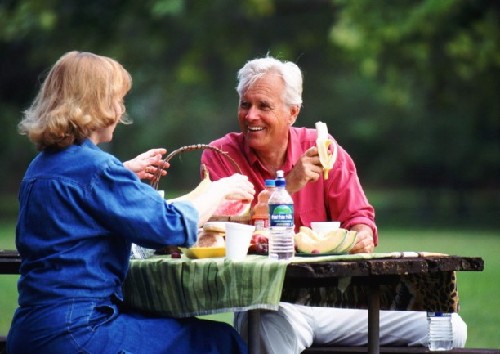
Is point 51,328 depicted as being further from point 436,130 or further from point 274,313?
point 436,130

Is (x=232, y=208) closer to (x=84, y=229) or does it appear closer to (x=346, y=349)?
(x=346, y=349)

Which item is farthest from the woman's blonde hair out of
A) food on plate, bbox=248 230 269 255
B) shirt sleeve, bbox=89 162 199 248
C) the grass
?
the grass

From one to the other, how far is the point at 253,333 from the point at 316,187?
→ 56.9 inches

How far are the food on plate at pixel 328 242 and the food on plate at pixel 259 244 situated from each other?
14 cm

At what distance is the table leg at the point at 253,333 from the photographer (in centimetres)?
429

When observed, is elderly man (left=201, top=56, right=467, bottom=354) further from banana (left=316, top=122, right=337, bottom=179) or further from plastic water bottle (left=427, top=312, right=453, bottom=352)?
plastic water bottle (left=427, top=312, right=453, bottom=352)

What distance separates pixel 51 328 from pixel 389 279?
1297mm

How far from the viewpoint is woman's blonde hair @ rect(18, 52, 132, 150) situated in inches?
162

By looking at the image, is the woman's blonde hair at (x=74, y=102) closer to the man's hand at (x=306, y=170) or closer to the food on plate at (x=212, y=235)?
the food on plate at (x=212, y=235)

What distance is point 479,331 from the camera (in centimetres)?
928

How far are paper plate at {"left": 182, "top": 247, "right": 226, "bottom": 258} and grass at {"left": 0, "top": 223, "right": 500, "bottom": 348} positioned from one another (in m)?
4.08

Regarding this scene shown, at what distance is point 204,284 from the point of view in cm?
420

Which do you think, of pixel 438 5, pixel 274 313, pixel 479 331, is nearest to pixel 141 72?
pixel 438 5

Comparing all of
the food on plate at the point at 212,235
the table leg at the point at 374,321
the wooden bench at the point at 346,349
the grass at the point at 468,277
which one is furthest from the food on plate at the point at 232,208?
the grass at the point at 468,277
